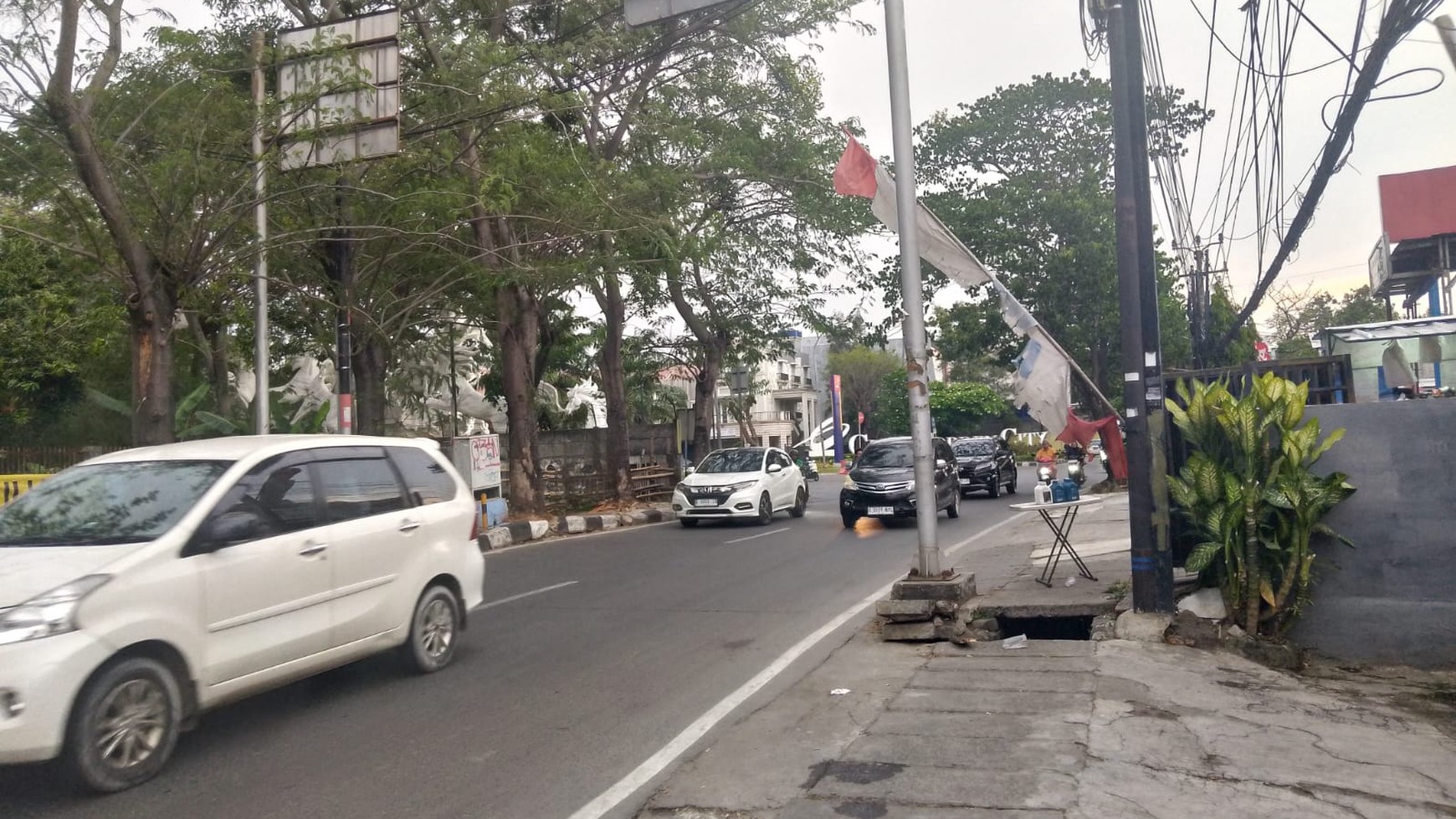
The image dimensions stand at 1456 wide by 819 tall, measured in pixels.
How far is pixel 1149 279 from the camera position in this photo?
8.49m

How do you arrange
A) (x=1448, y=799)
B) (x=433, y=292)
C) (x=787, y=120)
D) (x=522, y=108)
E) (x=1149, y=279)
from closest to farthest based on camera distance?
(x=1448, y=799) < (x=1149, y=279) < (x=522, y=108) < (x=433, y=292) < (x=787, y=120)

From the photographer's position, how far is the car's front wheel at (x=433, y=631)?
7227 millimetres

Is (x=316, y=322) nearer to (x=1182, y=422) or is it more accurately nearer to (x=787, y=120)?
(x=787, y=120)

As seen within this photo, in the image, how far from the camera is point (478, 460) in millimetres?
19141

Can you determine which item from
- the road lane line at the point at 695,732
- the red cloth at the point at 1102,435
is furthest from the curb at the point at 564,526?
the red cloth at the point at 1102,435

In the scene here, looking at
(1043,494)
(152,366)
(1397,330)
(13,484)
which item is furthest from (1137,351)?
(13,484)

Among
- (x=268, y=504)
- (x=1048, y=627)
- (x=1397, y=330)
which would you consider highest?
(x=1397, y=330)

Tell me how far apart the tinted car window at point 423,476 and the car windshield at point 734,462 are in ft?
44.1

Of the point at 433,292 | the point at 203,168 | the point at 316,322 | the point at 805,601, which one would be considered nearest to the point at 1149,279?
the point at 805,601

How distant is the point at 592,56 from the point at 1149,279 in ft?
43.2

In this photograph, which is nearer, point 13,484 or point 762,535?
point 13,484

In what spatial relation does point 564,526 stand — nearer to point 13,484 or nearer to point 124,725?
point 13,484

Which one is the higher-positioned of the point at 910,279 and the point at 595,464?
the point at 910,279

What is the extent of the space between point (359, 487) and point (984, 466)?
21.6m
